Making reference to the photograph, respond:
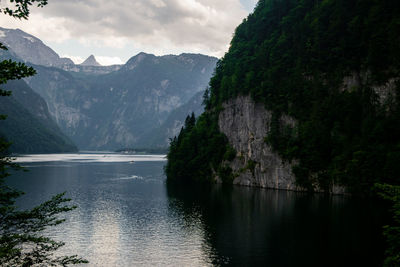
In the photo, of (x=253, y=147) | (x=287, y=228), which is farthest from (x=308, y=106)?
(x=287, y=228)

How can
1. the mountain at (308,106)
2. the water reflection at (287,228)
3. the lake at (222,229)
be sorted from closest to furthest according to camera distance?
the water reflection at (287,228) < the lake at (222,229) < the mountain at (308,106)

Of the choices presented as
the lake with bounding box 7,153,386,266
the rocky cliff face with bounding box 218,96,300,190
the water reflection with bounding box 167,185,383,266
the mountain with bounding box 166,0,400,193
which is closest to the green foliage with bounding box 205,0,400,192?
the mountain with bounding box 166,0,400,193

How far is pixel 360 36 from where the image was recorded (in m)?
86.8

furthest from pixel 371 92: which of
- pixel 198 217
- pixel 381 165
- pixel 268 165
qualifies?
Answer: pixel 198 217

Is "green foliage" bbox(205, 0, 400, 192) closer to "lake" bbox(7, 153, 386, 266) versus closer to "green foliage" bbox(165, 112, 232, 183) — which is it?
"lake" bbox(7, 153, 386, 266)

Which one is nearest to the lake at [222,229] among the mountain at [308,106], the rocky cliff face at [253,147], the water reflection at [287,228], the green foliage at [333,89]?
the water reflection at [287,228]

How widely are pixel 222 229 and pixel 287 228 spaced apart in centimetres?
907

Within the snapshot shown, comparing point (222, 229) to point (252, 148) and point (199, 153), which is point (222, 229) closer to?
point (252, 148)

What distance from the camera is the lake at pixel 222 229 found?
3919 cm

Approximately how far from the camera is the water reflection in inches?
1526

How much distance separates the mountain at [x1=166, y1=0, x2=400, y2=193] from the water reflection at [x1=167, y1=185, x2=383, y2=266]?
9424 millimetres

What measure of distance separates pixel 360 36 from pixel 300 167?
3416 centimetres

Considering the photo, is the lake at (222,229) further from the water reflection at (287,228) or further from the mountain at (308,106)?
the mountain at (308,106)

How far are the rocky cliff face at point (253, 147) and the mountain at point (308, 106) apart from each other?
0.91ft
